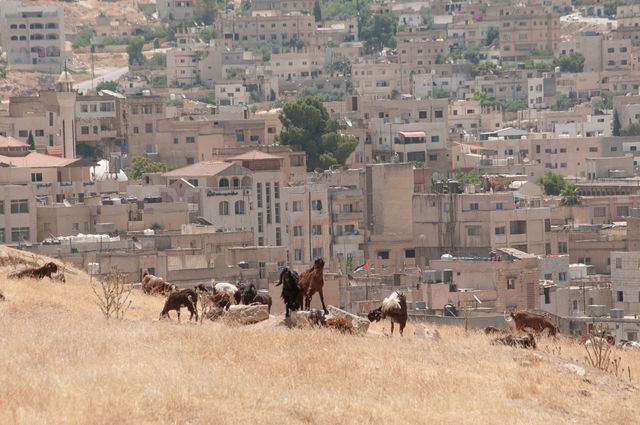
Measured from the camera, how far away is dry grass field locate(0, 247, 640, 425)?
75.4 feet

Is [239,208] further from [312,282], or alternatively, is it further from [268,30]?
[268,30]

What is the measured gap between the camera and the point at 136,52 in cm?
16250

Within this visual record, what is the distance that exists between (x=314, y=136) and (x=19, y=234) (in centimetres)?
2963

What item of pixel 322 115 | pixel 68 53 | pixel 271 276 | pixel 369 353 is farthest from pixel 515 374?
pixel 68 53

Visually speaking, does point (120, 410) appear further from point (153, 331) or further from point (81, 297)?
point (81, 297)

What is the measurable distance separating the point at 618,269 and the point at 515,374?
125ft

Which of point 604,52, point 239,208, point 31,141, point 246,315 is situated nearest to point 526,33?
point 604,52

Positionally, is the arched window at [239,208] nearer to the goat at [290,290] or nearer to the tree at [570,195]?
the tree at [570,195]

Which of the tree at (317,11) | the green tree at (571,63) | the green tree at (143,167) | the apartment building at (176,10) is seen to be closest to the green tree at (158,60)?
the tree at (317,11)

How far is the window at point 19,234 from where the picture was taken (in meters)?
→ 65.9

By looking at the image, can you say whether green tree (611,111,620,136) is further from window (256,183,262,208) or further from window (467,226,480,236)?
window (467,226,480,236)

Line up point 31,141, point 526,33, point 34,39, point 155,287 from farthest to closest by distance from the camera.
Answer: point 526,33, point 34,39, point 31,141, point 155,287

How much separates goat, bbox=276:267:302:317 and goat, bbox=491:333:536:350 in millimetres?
2801

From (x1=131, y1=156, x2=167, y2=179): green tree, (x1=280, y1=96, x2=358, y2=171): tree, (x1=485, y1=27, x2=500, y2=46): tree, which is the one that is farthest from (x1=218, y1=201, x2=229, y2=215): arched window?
(x1=485, y1=27, x2=500, y2=46): tree
